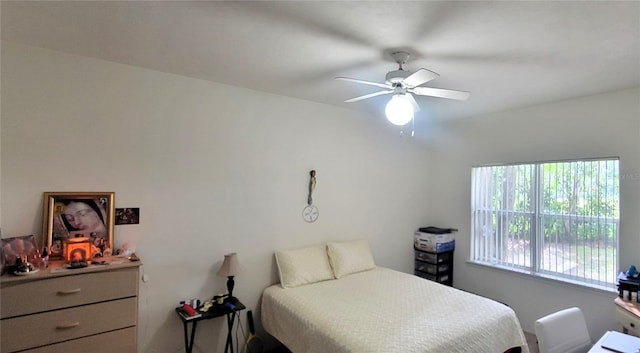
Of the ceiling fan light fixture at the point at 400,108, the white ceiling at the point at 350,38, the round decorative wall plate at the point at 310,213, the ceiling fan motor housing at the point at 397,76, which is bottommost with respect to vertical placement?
the round decorative wall plate at the point at 310,213

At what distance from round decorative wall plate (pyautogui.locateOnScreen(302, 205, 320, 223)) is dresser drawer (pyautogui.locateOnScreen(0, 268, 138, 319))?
5.54ft

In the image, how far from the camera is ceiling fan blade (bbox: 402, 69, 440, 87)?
73.7 inches

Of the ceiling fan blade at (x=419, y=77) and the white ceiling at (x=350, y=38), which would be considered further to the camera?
the ceiling fan blade at (x=419, y=77)

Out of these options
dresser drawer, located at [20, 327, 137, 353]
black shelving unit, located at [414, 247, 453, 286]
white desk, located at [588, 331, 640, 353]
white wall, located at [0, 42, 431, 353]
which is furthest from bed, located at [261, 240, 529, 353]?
dresser drawer, located at [20, 327, 137, 353]

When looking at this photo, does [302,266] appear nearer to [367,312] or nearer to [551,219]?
[367,312]

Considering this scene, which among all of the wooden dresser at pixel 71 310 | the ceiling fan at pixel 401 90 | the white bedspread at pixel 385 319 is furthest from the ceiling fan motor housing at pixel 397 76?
the wooden dresser at pixel 71 310

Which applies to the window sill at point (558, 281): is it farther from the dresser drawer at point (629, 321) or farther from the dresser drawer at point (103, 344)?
the dresser drawer at point (103, 344)

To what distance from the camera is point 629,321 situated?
93.5 inches

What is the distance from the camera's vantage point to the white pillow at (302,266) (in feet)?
9.86

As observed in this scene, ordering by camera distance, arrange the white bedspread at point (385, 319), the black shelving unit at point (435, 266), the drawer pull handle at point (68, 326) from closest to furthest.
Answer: the drawer pull handle at point (68, 326)
the white bedspread at point (385, 319)
the black shelving unit at point (435, 266)

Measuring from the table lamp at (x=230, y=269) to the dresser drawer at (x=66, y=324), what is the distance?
72 centimetres

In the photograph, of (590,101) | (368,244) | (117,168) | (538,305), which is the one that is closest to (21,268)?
(117,168)

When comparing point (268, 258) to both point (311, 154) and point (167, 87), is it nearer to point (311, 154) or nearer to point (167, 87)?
point (311, 154)

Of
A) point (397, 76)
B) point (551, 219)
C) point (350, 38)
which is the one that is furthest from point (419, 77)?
point (551, 219)
